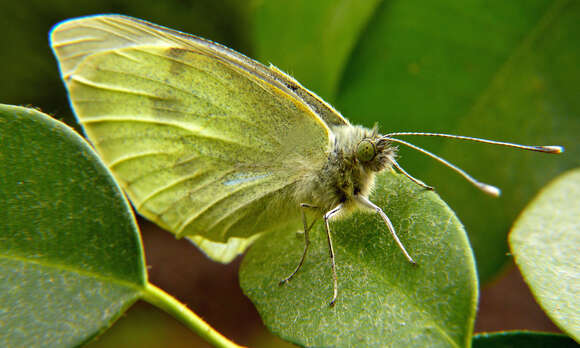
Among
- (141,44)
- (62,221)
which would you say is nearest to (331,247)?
(62,221)

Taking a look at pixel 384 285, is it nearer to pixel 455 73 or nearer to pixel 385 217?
pixel 385 217

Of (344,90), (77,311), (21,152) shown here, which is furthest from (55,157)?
(344,90)

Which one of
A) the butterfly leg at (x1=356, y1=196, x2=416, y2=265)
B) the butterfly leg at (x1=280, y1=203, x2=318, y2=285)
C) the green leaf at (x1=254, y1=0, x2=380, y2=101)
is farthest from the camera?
the green leaf at (x1=254, y1=0, x2=380, y2=101)

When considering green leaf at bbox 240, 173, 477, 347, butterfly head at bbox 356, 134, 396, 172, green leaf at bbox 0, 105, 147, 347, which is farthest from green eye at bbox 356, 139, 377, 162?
green leaf at bbox 0, 105, 147, 347

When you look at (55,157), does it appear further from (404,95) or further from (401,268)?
(404,95)

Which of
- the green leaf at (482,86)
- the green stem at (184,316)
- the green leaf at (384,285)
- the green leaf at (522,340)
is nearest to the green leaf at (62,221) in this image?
the green stem at (184,316)

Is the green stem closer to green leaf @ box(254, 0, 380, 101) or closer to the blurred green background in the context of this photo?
the blurred green background
